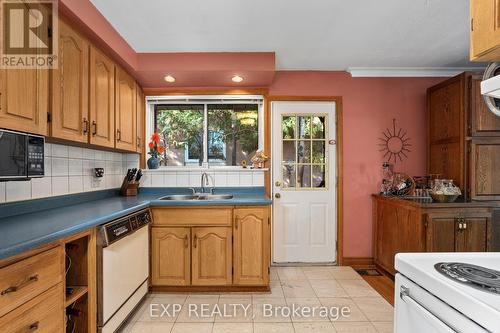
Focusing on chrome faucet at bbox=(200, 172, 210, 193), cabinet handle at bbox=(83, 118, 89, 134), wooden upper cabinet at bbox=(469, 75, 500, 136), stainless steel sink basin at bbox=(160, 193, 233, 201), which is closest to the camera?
cabinet handle at bbox=(83, 118, 89, 134)

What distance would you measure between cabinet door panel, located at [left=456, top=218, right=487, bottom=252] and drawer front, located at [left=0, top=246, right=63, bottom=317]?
10.2 feet

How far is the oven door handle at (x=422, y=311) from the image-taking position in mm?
795

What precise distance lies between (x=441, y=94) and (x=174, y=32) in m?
2.86

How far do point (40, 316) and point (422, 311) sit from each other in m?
1.55

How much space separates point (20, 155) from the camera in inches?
54.3

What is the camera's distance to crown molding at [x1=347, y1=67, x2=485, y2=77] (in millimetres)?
3176

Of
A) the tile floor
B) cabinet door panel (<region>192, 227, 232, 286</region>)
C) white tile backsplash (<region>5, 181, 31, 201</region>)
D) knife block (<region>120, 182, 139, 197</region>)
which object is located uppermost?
white tile backsplash (<region>5, 181, 31, 201</region>)

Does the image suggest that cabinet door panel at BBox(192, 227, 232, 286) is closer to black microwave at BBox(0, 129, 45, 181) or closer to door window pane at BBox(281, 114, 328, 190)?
door window pane at BBox(281, 114, 328, 190)

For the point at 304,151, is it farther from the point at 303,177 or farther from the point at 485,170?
the point at 485,170

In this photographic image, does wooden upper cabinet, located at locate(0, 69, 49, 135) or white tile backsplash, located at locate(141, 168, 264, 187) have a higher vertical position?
wooden upper cabinet, located at locate(0, 69, 49, 135)

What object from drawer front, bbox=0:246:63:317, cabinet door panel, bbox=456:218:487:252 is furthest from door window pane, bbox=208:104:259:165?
cabinet door panel, bbox=456:218:487:252

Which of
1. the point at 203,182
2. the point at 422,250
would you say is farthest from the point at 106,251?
the point at 422,250

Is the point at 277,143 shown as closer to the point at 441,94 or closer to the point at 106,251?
the point at 441,94

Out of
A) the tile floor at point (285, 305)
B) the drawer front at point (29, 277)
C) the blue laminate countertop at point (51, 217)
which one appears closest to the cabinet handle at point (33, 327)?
the drawer front at point (29, 277)
